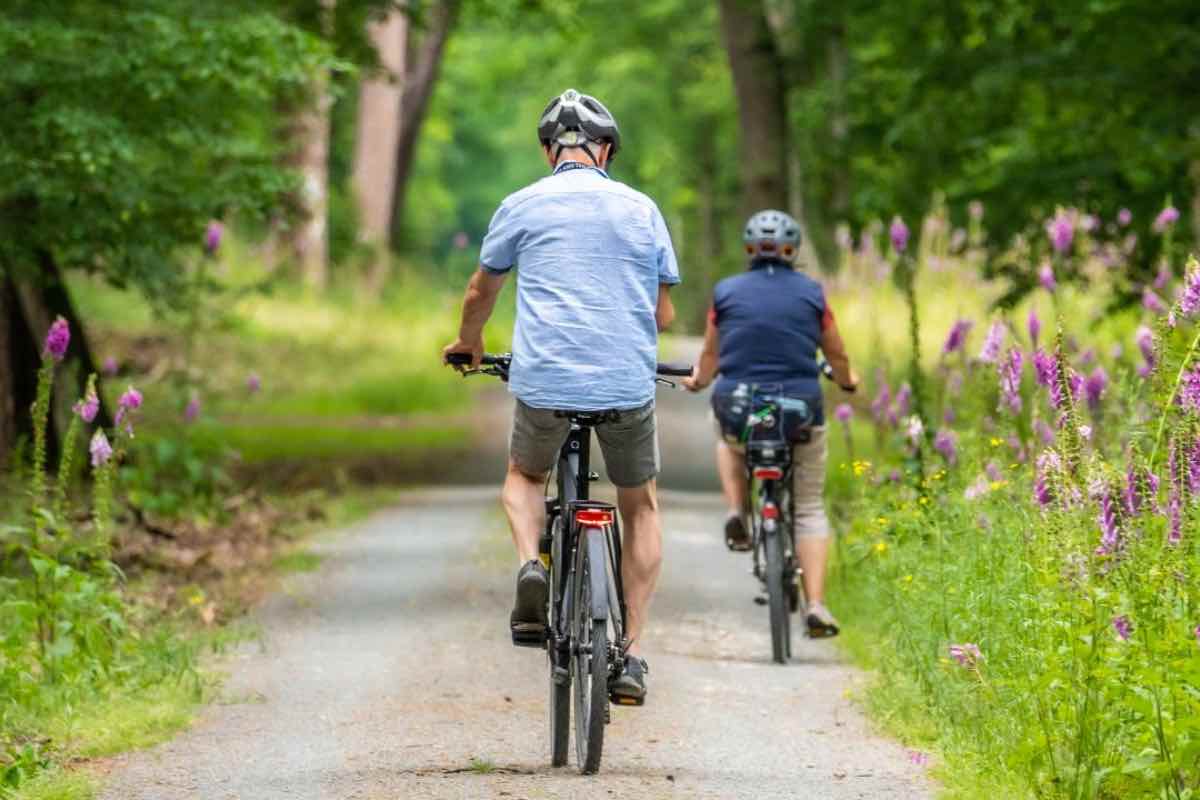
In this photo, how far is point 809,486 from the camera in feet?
35.0

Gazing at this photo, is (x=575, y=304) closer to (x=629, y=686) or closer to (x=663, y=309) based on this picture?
(x=663, y=309)

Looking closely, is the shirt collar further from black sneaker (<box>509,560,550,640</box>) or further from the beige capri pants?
the beige capri pants

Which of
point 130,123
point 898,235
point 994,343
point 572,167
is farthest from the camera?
point 130,123

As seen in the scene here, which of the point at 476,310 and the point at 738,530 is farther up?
the point at 476,310

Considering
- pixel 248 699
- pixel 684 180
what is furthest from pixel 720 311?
pixel 684 180

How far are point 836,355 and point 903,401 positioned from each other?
4.68 feet

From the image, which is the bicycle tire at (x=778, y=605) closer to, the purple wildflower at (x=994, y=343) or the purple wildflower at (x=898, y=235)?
the purple wildflower at (x=994, y=343)

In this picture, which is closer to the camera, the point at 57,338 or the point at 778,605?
the point at 57,338

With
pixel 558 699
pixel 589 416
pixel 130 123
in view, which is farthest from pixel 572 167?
pixel 130 123

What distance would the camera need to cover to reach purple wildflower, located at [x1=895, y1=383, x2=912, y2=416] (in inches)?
465

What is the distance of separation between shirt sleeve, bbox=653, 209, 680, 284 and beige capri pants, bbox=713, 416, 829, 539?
3.23 m

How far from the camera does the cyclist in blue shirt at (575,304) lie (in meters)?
7.25

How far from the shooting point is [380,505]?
16.8 m

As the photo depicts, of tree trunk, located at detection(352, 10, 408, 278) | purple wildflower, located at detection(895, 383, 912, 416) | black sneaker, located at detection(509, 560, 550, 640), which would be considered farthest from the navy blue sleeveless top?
tree trunk, located at detection(352, 10, 408, 278)
